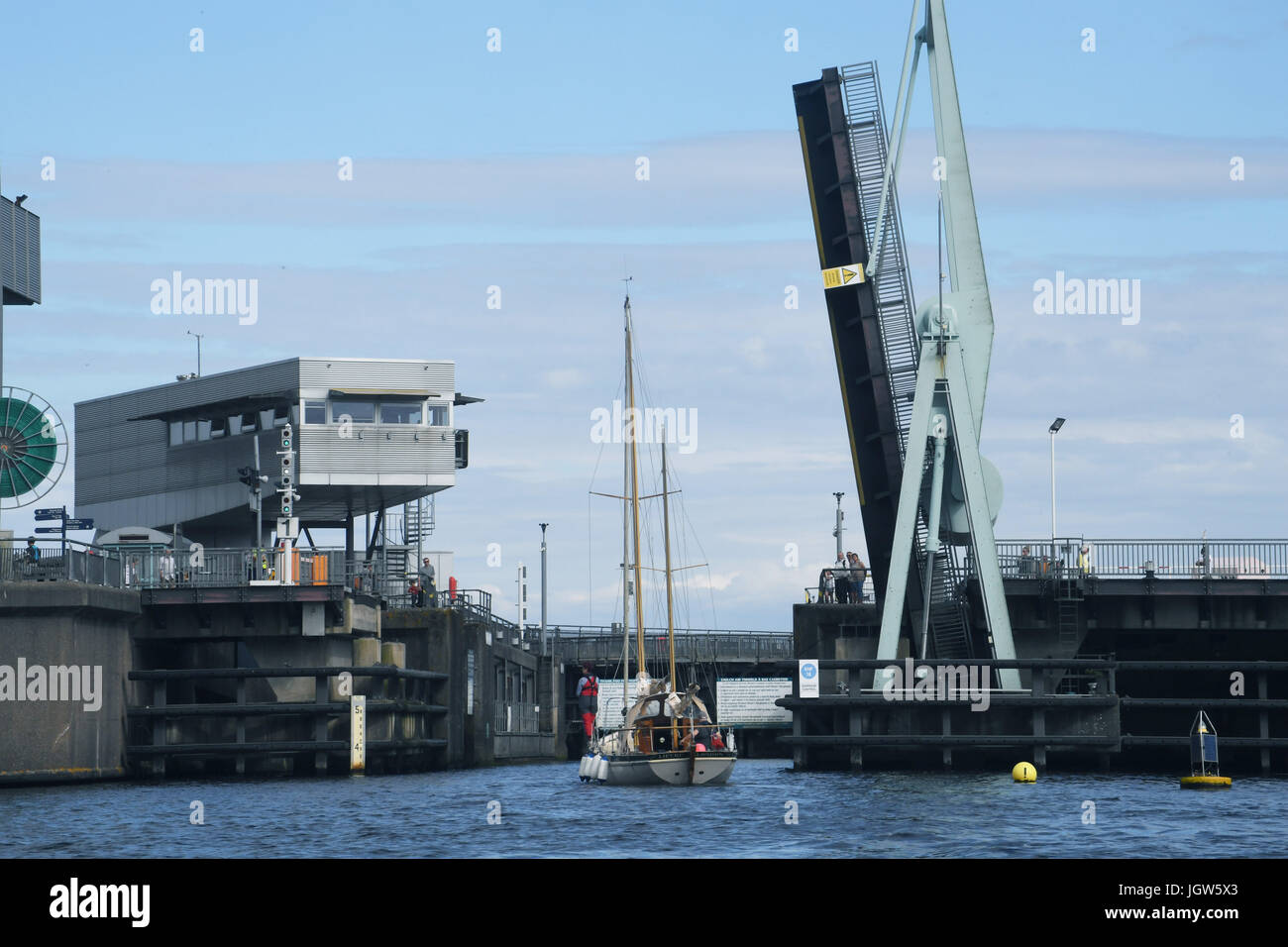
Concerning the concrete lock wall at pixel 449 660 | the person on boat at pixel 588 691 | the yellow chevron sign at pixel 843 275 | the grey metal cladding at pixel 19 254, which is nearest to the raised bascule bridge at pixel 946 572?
the yellow chevron sign at pixel 843 275

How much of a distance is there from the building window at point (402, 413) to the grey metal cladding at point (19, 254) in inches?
488

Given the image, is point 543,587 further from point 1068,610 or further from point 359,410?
point 1068,610

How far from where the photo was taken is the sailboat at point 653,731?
4062 cm

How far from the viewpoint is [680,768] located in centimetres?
4041

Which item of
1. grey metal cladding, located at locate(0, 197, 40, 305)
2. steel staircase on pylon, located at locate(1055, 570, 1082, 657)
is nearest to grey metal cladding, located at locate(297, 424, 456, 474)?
grey metal cladding, located at locate(0, 197, 40, 305)

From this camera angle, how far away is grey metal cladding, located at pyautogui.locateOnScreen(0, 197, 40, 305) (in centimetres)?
4475

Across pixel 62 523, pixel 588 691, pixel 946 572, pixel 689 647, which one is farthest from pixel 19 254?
pixel 689 647

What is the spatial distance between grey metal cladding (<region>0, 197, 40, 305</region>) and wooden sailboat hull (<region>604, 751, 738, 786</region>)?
65.8 feet

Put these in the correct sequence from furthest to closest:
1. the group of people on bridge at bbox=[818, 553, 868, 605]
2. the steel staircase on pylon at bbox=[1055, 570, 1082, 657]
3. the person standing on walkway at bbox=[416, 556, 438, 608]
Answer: the person standing on walkway at bbox=[416, 556, 438, 608]
the group of people on bridge at bbox=[818, 553, 868, 605]
the steel staircase on pylon at bbox=[1055, 570, 1082, 657]

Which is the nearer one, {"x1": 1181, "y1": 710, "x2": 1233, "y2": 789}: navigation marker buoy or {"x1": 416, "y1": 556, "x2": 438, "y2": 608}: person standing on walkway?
{"x1": 1181, "y1": 710, "x2": 1233, "y2": 789}: navigation marker buoy

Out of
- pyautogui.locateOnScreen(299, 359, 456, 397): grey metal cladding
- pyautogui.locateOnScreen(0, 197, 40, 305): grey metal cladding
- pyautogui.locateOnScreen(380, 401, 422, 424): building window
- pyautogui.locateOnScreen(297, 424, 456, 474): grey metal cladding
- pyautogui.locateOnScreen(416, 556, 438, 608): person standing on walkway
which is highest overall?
pyautogui.locateOnScreen(0, 197, 40, 305): grey metal cladding

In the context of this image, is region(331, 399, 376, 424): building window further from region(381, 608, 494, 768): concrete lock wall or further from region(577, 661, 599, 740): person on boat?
region(577, 661, 599, 740): person on boat

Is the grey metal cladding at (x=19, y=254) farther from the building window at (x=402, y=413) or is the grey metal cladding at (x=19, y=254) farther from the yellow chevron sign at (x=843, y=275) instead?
the yellow chevron sign at (x=843, y=275)

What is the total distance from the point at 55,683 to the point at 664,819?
50.1ft
